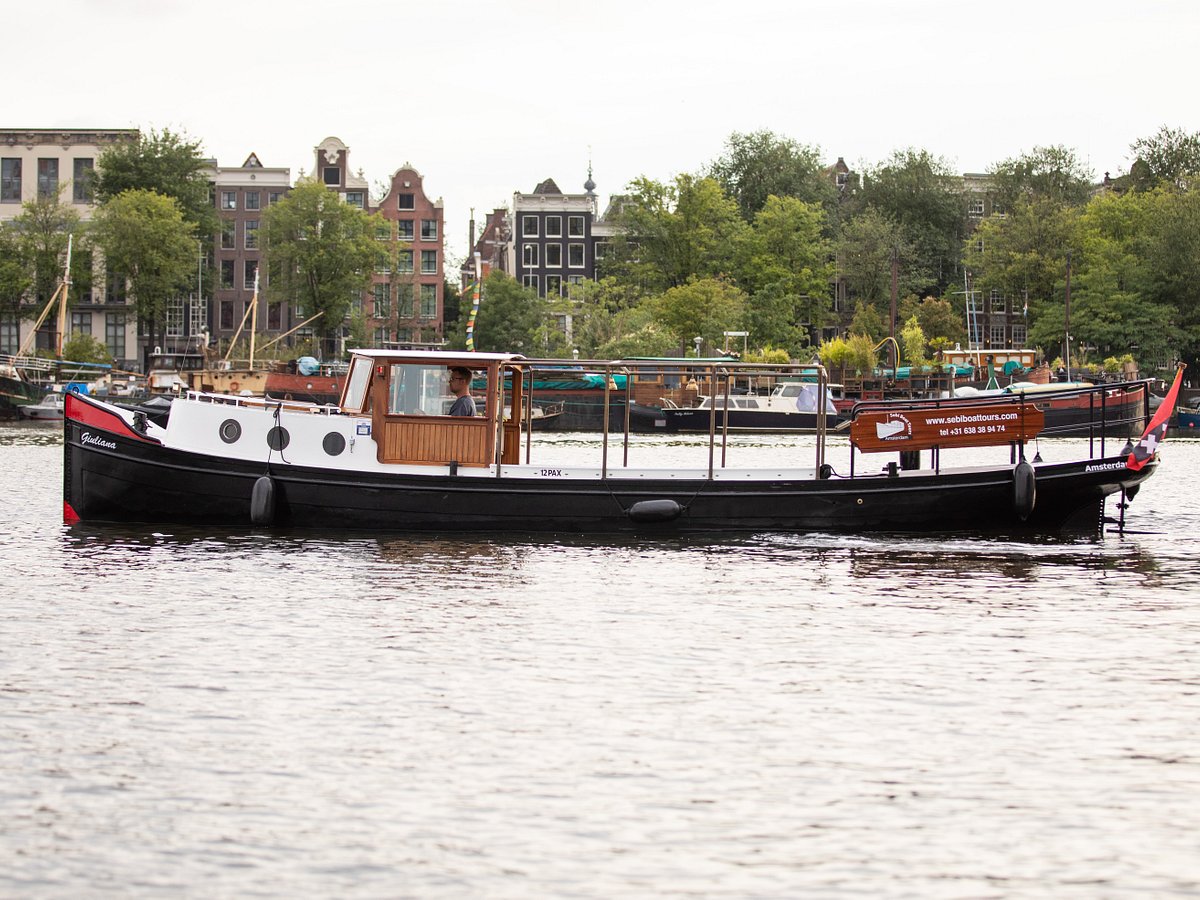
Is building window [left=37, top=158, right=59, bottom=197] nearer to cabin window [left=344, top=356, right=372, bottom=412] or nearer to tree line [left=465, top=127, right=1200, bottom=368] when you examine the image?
tree line [left=465, top=127, right=1200, bottom=368]

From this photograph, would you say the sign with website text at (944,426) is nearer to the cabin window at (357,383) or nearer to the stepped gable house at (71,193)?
the cabin window at (357,383)

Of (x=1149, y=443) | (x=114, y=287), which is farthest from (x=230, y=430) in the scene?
(x=114, y=287)

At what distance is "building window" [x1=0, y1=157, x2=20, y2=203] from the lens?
112 m

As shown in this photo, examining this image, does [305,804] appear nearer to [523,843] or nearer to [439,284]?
[523,843]

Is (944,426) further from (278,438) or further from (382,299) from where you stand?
(382,299)

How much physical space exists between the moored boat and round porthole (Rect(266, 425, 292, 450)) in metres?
0.02

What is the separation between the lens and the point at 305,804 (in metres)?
11.2

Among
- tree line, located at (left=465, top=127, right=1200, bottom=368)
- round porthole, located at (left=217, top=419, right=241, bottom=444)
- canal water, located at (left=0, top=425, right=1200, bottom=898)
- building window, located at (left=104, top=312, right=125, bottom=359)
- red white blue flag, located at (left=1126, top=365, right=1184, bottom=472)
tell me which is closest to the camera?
canal water, located at (left=0, top=425, right=1200, bottom=898)

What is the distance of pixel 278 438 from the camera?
26.9 metres

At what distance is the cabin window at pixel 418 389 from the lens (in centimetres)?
2672

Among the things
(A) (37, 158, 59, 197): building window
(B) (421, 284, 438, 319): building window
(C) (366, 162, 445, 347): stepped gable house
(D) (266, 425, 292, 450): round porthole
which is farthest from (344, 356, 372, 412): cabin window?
(A) (37, 158, 59, 197): building window

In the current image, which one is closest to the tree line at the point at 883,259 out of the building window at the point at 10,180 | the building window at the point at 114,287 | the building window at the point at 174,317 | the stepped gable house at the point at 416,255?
the stepped gable house at the point at 416,255

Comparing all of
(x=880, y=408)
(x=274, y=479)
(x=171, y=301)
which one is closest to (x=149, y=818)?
(x=274, y=479)

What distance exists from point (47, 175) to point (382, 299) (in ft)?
86.4
